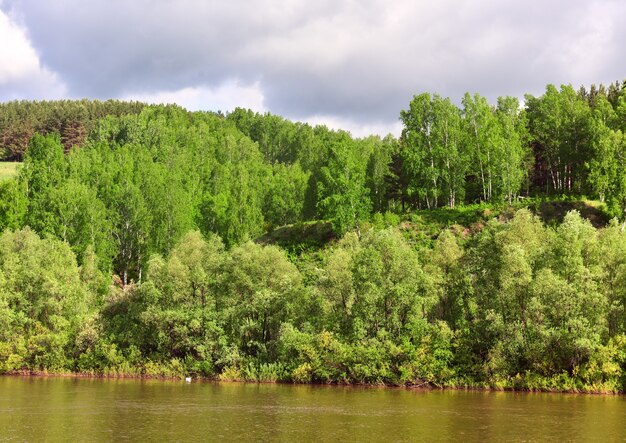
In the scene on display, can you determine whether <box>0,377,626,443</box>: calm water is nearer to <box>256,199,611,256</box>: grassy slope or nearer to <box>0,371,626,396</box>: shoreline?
<box>0,371,626,396</box>: shoreline

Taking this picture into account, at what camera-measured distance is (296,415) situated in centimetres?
4559

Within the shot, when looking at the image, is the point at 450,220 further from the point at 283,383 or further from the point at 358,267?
the point at 283,383

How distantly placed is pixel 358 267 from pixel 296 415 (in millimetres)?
23870

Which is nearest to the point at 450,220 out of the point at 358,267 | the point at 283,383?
the point at 358,267

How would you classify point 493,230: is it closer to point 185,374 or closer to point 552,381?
point 552,381

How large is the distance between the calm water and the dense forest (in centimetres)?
571

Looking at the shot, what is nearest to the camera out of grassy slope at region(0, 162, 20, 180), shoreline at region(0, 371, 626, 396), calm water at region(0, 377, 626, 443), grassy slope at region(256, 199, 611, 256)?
calm water at region(0, 377, 626, 443)

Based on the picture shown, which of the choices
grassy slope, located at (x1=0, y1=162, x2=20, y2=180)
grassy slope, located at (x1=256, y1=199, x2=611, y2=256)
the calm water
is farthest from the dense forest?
grassy slope, located at (x1=0, y1=162, x2=20, y2=180)

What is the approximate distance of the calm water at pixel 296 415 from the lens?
38.2 metres

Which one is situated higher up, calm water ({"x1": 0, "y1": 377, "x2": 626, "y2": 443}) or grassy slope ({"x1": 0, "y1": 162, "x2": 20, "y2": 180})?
grassy slope ({"x1": 0, "y1": 162, "x2": 20, "y2": 180})

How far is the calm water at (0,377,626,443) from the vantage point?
3822 centimetres

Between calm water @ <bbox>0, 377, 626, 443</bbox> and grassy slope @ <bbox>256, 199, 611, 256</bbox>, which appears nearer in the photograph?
calm water @ <bbox>0, 377, 626, 443</bbox>

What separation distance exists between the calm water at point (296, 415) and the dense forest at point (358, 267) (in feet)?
18.7

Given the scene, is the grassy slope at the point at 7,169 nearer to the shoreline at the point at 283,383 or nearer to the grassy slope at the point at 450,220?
the grassy slope at the point at 450,220
